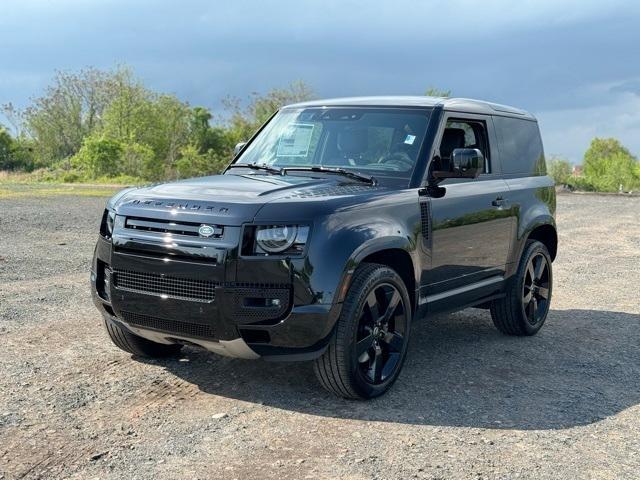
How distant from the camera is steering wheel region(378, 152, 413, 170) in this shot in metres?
5.52

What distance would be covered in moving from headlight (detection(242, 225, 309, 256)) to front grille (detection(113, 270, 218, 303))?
12.9 inches

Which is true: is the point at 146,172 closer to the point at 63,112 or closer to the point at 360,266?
the point at 63,112

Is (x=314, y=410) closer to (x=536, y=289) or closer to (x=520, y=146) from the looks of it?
(x=536, y=289)

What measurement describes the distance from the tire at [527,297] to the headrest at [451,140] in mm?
1464

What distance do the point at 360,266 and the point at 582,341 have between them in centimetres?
328

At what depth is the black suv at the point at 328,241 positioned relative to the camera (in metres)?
4.39

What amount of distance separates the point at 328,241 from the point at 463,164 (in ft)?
4.84

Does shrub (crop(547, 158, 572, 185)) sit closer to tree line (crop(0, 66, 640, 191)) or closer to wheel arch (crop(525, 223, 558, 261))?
tree line (crop(0, 66, 640, 191))

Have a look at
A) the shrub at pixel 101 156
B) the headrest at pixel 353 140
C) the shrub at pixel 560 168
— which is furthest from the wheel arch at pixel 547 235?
the shrub at pixel 560 168

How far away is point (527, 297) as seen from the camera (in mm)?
7109

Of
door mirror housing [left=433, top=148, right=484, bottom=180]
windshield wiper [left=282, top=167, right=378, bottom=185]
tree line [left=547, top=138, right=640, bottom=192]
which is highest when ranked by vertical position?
door mirror housing [left=433, top=148, right=484, bottom=180]

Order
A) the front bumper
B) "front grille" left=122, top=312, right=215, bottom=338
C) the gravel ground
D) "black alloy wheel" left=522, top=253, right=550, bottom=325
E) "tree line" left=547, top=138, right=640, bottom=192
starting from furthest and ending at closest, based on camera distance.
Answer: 1. "tree line" left=547, top=138, right=640, bottom=192
2. "black alloy wheel" left=522, top=253, right=550, bottom=325
3. "front grille" left=122, top=312, right=215, bottom=338
4. the front bumper
5. the gravel ground

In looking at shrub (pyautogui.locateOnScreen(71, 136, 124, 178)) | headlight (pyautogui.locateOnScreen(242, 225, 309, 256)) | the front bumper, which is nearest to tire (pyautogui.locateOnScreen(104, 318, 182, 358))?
the front bumper

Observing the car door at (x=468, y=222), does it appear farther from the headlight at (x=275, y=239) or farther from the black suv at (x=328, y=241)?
the headlight at (x=275, y=239)
